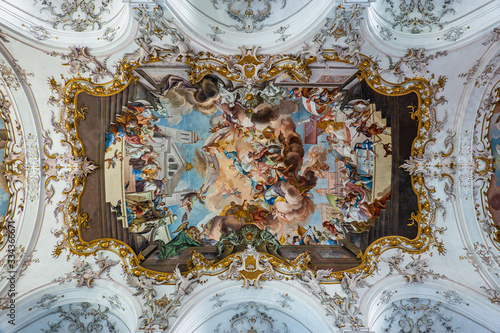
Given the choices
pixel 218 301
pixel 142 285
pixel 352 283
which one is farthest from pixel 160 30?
pixel 352 283

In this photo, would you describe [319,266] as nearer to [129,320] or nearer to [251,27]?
[129,320]

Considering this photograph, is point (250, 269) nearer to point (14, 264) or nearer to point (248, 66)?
point (248, 66)

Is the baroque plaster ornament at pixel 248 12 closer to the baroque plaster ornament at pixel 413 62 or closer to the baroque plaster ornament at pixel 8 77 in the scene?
the baroque plaster ornament at pixel 413 62

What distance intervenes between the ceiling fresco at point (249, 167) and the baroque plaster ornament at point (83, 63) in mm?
46

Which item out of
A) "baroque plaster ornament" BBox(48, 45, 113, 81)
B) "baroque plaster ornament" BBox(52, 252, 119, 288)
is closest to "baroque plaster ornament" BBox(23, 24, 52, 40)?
"baroque plaster ornament" BBox(48, 45, 113, 81)

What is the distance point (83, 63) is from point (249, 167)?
190 inches

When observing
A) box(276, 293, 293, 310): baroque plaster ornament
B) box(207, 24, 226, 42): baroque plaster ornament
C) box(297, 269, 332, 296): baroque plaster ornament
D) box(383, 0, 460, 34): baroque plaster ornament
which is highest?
box(383, 0, 460, 34): baroque plaster ornament

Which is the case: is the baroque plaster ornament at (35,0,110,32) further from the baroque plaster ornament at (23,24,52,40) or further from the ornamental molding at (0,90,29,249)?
the ornamental molding at (0,90,29,249)

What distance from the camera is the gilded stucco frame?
25.1ft

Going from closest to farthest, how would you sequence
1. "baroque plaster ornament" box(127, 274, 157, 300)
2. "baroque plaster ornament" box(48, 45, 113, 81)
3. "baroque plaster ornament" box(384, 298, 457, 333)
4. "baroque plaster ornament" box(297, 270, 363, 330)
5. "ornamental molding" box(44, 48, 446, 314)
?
"baroque plaster ornament" box(48, 45, 113, 81) < "baroque plaster ornament" box(297, 270, 363, 330) < "ornamental molding" box(44, 48, 446, 314) < "baroque plaster ornament" box(127, 274, 157, 300) < "baroque plaster ornament" box(384, 298, 457, 333)

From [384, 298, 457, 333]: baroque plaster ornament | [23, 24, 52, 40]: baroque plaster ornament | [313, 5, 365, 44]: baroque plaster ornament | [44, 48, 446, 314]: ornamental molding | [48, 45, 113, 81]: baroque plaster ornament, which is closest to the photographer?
[313, 5, 365, 44]: baroque plaster ornament

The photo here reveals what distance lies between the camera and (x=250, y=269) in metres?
8.15

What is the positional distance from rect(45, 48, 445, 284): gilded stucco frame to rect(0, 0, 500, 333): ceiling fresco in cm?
5

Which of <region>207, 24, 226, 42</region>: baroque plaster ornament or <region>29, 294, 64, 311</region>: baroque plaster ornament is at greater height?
<region>207, 24, 226, 42</region>: baroque plaster ornament
